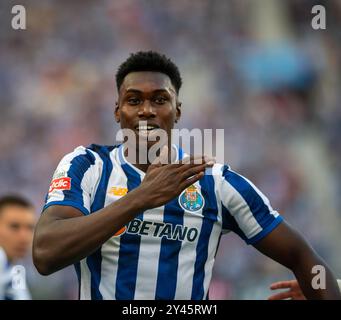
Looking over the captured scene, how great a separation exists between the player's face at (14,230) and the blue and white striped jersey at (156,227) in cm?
174

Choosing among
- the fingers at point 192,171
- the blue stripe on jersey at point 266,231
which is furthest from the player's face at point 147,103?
the blue stripe on jersey at point 266,231

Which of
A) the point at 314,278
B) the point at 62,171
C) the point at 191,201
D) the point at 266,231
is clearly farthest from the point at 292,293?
the point at 62,171

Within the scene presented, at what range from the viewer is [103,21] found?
29.1ft

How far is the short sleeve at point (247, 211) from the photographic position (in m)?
3.18

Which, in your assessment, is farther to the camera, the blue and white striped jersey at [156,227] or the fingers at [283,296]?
the fingers at [283,296]

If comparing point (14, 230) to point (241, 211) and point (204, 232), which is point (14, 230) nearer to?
point (204, 232)

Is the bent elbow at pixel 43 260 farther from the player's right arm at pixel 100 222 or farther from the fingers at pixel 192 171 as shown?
the fingers at pixel 192 171

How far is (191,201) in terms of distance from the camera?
319 centimetres

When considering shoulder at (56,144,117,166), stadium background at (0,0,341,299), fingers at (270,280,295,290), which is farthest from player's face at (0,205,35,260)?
stadium background at (0,0,341,299)

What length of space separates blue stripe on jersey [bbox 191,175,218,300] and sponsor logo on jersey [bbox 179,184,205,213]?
1.0 inches

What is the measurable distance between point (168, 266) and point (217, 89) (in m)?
5.73
